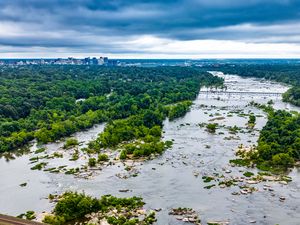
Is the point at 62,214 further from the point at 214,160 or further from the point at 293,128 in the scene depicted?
the point at 293,128

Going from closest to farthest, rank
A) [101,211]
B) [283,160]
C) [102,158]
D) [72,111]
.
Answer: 1. [101,211]
2. [283,160]
3. [102,158]
4. [72,111]

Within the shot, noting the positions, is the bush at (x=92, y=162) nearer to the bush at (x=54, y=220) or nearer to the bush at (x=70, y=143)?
the bush at (x=70, y=143)

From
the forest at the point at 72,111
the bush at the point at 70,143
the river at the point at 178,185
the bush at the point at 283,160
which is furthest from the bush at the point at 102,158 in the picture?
the bush at the point at 283,160

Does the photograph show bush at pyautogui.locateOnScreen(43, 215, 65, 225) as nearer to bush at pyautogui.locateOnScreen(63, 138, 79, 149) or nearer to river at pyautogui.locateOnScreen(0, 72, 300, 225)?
river at pyautogui.locateOnScreen(0, 72, 300, 225)

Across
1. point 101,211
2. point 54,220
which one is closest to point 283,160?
point 101,211

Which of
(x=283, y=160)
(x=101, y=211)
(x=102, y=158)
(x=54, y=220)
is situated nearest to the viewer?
(x=54, y=220)

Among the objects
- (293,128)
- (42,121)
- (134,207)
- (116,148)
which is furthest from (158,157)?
(42,121)

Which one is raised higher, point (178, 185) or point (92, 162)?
point (92, 162)

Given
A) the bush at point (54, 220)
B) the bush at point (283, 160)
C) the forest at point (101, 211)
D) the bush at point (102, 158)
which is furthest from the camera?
the bush at point (102, 158)

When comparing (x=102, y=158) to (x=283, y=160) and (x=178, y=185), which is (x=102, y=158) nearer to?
(x=178, y=185)
